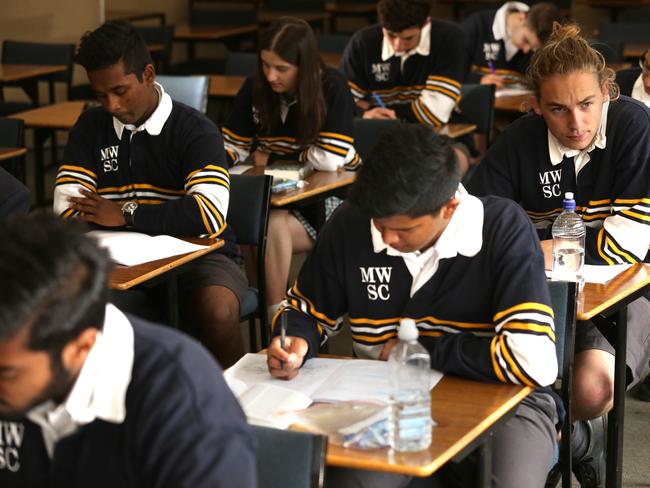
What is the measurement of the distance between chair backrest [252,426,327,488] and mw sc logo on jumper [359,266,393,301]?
662 mm

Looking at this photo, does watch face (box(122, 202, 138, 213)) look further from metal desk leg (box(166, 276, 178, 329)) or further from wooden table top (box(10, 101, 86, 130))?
wooden table top (box(10, 101, 86, 130))

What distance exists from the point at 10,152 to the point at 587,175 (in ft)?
8.47

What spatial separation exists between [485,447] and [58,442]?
2.67 ft

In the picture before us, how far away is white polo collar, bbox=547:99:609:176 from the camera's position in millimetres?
3059

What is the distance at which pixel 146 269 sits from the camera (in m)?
3.00

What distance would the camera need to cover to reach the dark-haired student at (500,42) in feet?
20.1

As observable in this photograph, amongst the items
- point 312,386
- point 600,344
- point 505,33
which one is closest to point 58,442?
point 312,386

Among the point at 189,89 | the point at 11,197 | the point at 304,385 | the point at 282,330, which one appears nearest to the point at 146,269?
the point at 11,197

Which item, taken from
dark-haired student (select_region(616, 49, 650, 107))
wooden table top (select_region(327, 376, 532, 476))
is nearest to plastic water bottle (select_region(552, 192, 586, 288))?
wooden table top (select_region(327, 376, 532, 476))

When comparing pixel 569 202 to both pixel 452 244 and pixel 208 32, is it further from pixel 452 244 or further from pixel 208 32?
pixel 208 32

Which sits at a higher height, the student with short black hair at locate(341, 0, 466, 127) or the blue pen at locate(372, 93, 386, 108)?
the student with short black hair at locate(341, 0, 466, 127)

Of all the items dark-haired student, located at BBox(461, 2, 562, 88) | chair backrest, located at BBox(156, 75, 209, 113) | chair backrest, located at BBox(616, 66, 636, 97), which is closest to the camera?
chair backrest, located at BBox(616, 66, 636, 97)

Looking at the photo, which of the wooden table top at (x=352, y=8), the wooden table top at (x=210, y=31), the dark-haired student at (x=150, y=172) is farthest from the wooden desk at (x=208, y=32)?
the dark-haired student at (x=150, y=172)

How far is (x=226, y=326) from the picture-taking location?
333cm
